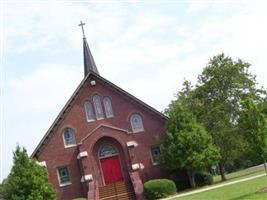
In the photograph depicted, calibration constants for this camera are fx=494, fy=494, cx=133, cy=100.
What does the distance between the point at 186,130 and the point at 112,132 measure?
19.1ft

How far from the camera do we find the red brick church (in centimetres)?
3722

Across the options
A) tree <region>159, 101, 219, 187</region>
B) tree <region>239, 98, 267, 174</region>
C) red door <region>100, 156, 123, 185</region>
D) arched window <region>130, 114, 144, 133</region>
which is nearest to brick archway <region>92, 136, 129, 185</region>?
red door <region>100, 156, 123, 185</region>

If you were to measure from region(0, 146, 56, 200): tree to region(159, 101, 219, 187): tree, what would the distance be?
853cm

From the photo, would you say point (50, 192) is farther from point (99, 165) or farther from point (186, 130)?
point (186, 130)

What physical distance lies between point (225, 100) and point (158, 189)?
1279 centimetres

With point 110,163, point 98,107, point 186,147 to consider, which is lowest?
point 186,147

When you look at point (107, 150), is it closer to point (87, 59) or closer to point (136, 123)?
point (136, 123)

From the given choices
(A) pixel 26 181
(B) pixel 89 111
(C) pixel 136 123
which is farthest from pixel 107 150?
(A) pixel 26 181

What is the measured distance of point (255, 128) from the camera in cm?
2242

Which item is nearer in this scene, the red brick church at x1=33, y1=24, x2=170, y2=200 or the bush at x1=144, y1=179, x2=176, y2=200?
the bush at x1=144, y1=179, x2=176, y2=200

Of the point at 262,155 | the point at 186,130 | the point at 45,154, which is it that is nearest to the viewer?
the point at 262,155

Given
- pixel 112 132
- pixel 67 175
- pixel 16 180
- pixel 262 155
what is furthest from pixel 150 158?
pixel 262 155

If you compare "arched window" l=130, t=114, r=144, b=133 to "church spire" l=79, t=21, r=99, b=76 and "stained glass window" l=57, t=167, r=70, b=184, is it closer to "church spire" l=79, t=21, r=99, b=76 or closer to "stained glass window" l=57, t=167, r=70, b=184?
"stained glass window" l=57, t=167, r=70, b=184

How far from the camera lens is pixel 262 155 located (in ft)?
71.6
